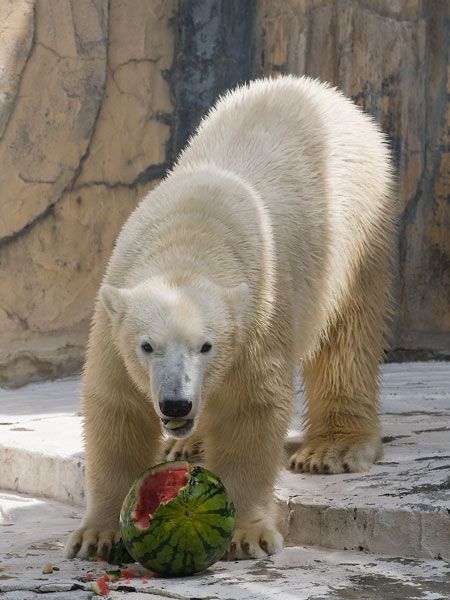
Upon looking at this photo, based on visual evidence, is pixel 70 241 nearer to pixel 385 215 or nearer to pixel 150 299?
pixel 385 215

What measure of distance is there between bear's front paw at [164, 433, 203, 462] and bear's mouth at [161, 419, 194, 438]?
1298 mm

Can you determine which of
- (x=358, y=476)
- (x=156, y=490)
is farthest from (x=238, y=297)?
(x=358, y=476)

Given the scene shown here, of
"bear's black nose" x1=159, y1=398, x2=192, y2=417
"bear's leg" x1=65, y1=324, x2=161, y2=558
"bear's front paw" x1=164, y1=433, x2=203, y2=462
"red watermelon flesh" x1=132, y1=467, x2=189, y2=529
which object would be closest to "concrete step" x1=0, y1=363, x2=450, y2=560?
"bear's front paw" x1=164, y1=433, x2=203, y2=462

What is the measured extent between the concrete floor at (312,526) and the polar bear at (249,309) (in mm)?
145

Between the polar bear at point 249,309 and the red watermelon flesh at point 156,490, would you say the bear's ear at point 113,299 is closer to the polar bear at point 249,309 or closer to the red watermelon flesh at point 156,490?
the polar bear at point 249,309

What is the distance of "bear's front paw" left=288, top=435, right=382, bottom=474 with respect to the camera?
4.16 m

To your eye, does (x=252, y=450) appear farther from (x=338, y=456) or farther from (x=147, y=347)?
(x=338, y=456)

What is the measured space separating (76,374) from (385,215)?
2.51 meters

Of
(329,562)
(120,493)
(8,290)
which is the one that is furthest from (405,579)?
(8,290)

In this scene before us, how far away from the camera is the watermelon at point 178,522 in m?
3.14

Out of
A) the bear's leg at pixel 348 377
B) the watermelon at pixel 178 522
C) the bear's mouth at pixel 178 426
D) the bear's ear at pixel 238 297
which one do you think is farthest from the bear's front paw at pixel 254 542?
the bear's leg at pixel 348 377

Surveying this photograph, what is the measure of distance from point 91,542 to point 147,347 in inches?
24.0

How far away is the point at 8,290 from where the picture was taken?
21.3ft

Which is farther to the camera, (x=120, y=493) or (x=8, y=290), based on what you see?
(x=8, y=290)
